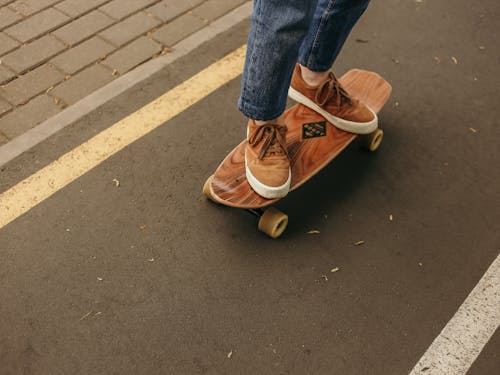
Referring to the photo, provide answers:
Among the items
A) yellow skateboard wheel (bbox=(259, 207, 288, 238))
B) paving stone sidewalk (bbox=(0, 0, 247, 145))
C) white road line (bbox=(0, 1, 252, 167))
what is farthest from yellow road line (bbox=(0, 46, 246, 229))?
yellow skateboard wheel (bbox=(259, 207, 288, 238))

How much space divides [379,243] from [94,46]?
75.3 inches

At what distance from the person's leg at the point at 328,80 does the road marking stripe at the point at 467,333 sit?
32.6 inches

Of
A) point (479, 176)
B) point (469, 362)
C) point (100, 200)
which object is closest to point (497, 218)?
point (479, 176)

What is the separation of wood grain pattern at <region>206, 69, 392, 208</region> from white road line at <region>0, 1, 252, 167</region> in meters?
0.87

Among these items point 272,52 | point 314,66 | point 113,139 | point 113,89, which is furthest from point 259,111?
point 113,89

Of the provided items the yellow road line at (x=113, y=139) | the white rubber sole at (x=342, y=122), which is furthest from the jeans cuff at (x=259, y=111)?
the yellow road line at (x=113, y=139)

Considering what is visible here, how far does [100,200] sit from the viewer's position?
7.75ft

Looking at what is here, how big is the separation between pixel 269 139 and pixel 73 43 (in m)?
1.51

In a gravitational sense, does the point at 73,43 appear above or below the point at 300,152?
below

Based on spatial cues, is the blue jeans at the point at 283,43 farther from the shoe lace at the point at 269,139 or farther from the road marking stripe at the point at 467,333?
the road marking stripe at the point at 467,333

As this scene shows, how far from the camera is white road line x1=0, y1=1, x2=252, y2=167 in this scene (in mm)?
2559

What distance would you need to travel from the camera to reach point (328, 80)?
238 centimetres

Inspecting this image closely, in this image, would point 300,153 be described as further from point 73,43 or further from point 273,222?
point 73,43

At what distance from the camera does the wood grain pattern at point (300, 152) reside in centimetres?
216
